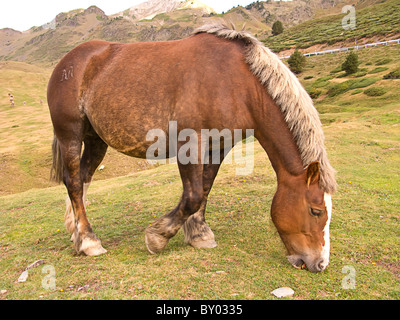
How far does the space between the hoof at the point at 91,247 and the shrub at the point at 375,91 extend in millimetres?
23570

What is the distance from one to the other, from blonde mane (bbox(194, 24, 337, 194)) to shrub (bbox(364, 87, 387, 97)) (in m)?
22.5

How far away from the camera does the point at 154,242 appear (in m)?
4.01

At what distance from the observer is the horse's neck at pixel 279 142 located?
348cm

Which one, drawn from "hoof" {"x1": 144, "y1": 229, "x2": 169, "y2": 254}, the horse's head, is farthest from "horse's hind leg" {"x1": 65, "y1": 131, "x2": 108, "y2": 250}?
the horse's head

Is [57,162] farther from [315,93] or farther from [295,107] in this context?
[315,93]

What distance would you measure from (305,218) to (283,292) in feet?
2.64

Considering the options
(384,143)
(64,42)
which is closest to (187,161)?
(384,143)

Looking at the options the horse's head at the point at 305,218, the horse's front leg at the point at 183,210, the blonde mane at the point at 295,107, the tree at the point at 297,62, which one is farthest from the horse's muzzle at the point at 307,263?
the tree at the point at 297,62

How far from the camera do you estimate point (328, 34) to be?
61.0 m

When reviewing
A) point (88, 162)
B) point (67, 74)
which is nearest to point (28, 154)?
point (88, 162)

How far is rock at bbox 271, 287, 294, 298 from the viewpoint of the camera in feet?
9.79

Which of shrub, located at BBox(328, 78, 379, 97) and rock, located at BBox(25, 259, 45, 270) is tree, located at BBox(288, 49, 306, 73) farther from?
rock, located at BBox(25, 259, 45, 270)

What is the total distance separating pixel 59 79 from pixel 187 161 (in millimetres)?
2420
